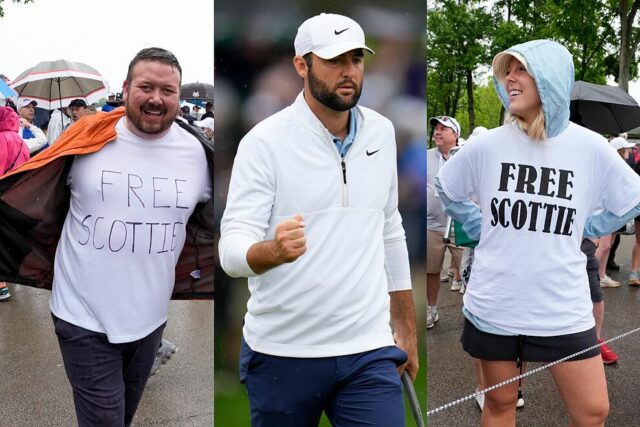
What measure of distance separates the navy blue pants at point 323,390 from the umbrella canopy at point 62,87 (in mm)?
8053

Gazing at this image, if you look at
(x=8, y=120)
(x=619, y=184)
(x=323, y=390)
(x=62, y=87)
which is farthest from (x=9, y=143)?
(x=619, y=184)

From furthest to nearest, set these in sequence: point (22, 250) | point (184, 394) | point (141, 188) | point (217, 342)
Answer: point (184, 394)
point (22, 250)
point (141, 188)
point (217, 342)

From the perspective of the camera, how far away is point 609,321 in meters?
6.35

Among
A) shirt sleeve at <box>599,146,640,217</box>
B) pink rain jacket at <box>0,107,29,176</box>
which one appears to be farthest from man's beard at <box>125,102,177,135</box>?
pink rain jacket at <box>0,107,29,176</box>

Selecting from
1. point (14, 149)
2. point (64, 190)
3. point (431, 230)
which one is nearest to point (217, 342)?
point (64, 190)

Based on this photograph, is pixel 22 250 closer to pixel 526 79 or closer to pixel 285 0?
pixel 285 0

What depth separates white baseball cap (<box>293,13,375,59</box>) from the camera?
6.30 ft

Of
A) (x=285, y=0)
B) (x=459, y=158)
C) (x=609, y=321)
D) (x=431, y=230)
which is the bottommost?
(x=609, y=321)

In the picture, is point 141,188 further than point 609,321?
No

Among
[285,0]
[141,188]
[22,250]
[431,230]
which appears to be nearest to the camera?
[285,0]

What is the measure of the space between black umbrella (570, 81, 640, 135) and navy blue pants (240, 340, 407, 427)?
6.04 m

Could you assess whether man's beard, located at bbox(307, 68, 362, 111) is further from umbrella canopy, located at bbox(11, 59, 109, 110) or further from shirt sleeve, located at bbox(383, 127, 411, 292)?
umbrella canopy, located at bbox(11, 59, 109, 110)

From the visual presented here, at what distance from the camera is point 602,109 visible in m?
7.54

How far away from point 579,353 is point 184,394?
105 inches
